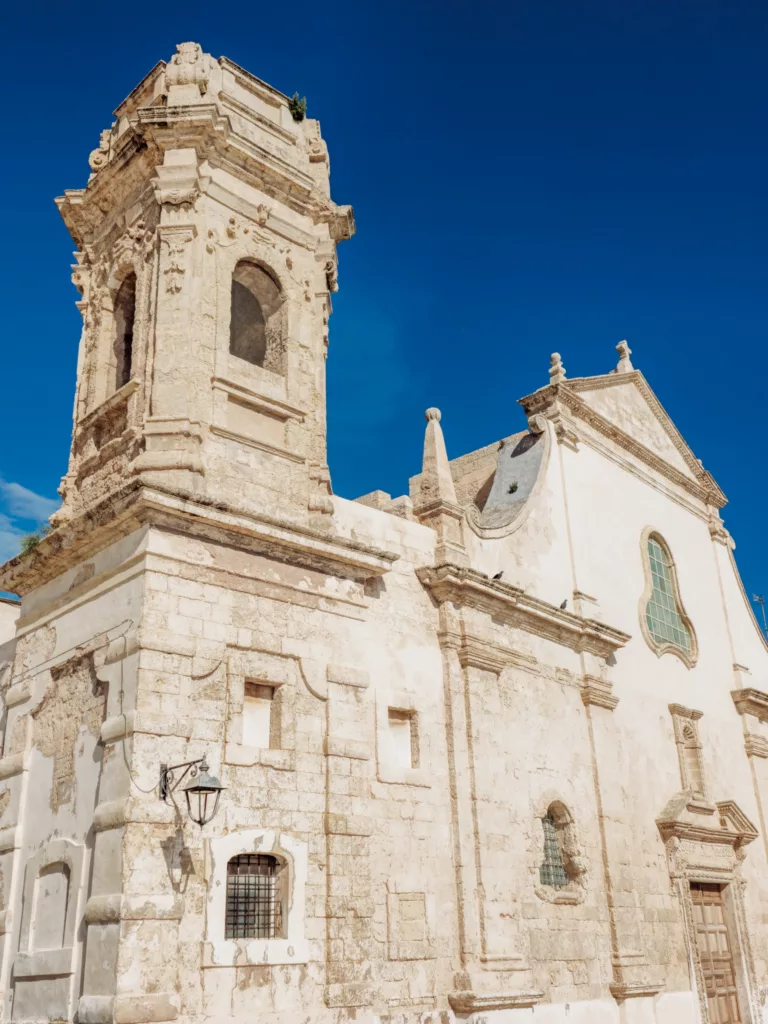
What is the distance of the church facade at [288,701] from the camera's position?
28.1 feet

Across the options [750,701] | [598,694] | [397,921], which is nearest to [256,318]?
[598,694]

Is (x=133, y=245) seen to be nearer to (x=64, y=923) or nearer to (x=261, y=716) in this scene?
(x=261, y=716)

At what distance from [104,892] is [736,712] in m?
12.1

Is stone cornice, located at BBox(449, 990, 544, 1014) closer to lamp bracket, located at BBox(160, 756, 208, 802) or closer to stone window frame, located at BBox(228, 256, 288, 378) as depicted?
lamp bracket, located at BBox(160, 756, 208, 802)

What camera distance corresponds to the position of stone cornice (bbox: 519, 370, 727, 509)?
15.3 meters

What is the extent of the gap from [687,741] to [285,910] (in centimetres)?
845

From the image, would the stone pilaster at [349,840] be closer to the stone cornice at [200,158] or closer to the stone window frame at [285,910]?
the stone window frame at [285,910]

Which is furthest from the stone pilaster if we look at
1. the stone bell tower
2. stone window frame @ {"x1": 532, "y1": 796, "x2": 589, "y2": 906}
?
stone window frame @ {"x1": 532, "y1": 796, "x2": 589, "y2": 906}

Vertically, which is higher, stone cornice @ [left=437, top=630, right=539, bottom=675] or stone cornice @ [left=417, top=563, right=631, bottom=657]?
stone cornice @ [left=417, top=563, right=631, bottom=657]

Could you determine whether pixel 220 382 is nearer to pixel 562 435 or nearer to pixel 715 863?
pixel 562 435

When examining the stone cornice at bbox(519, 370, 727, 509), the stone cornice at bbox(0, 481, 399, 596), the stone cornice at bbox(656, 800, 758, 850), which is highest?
the stone cornice at bbox(519, 370, 727, 509)

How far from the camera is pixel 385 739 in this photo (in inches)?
414

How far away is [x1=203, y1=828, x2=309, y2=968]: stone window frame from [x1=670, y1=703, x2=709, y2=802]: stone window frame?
7651 millimetres

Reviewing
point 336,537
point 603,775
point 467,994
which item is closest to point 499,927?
point 467,994
